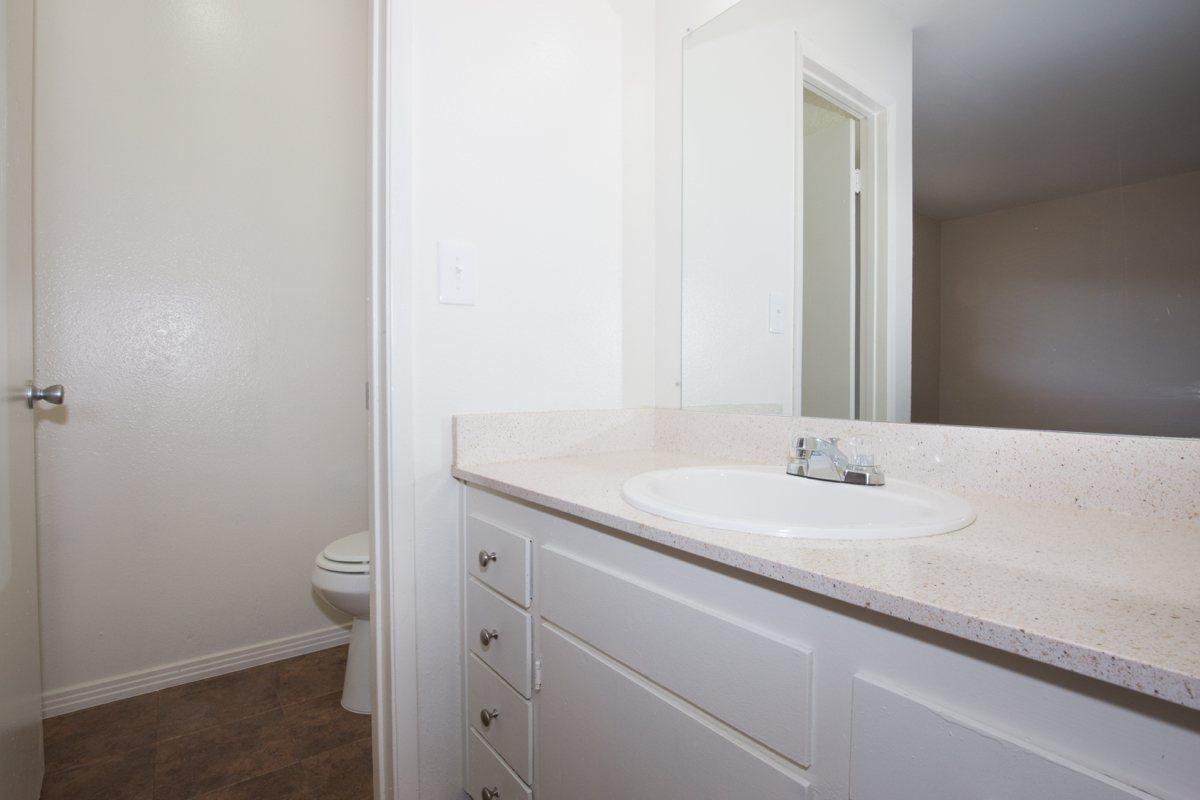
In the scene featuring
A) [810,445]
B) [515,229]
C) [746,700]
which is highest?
[515,229]

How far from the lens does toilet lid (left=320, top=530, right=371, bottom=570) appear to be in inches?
63.3

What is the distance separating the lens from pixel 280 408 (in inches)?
75.5

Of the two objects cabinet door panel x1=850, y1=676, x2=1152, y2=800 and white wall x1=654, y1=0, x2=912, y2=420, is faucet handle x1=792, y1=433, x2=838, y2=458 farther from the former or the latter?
cabinet door panel x1=850, y1=676, x2=1152, y2=800

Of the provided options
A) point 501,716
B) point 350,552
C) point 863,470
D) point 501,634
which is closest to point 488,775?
point 501,716

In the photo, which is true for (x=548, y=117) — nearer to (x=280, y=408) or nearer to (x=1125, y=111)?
(x=1125, y=111)

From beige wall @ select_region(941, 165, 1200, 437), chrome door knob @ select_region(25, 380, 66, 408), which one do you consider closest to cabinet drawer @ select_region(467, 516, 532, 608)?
beige wall @ select_region(941, 165, 1200, 437)

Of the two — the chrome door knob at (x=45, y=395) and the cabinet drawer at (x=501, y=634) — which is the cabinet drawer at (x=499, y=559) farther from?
the chrome door knob at (x=45, y=395)

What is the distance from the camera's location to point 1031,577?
517mm

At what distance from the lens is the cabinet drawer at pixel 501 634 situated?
979mm

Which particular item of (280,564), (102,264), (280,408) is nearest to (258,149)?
(102,264)

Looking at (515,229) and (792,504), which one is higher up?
(515,229)

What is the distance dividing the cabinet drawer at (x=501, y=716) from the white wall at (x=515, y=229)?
8cm

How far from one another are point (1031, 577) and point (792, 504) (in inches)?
19.7

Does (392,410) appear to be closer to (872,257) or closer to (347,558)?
(347,558)
